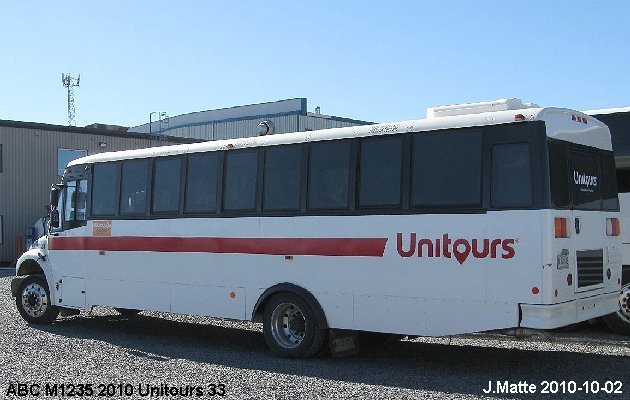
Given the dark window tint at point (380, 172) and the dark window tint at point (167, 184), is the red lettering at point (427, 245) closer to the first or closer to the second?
the dark window tint at point (380, 172)

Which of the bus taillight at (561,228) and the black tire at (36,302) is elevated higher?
the bus taillight at (561,228)

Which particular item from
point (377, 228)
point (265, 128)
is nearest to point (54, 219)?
point (265, 128)

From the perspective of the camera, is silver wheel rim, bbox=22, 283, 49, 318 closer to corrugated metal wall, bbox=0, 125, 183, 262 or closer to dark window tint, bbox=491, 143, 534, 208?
dark window tint, bbox=491, 143, 534, 208

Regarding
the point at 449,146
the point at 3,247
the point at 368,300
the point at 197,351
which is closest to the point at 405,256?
the point at 368,300

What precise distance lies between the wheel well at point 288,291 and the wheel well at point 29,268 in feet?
17.4

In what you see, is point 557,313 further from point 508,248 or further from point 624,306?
point 624,306

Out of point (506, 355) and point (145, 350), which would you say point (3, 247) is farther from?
point (506, 355)

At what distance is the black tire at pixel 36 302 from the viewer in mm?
13648

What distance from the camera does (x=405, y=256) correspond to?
9266mm

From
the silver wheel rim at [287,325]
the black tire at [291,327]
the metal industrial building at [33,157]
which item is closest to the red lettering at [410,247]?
the black tire at [291,327]

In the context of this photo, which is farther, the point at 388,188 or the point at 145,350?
the point at 145,350

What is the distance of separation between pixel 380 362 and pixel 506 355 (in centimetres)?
175

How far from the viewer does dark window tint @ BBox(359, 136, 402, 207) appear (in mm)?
9484

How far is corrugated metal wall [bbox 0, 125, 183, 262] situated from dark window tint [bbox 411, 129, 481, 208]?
26.5 meters
